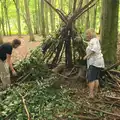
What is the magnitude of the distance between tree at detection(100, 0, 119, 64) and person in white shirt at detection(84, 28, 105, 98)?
1280 millimetres

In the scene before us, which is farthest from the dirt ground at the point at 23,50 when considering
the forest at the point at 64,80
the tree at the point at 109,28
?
the tree at the point at 109,28

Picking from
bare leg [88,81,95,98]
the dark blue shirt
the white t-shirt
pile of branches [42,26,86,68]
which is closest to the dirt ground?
pile of branches [42,26,86,68]

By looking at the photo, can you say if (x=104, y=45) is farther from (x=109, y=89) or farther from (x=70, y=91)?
(x=70, y=91)

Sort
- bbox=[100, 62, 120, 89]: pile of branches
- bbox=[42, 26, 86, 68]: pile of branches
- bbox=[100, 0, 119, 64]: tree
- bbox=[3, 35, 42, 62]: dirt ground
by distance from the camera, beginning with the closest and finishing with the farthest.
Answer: bbox=[100, 62, 120, 89]: pile of branches
bbox=[42, 26, 86, 68]: pile of branches
bbox=[100, 0, 119, 64]: tree
bbox=[3, 35, 42, 62]: dirt ground

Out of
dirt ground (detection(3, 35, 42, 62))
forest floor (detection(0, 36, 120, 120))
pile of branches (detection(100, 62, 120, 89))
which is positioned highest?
pile of branches (detection(100, 62, 120, 89))

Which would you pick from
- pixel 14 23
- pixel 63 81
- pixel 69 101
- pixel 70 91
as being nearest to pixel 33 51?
pixel 63 81

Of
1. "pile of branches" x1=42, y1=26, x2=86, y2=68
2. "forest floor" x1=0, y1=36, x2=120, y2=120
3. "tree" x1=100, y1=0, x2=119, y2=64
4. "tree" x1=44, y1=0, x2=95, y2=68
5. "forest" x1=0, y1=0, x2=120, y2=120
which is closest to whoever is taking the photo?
"forest floor" x1=0, y1=36, x2=120, y2=120

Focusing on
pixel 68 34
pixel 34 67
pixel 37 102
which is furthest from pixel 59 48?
pixel 37 102

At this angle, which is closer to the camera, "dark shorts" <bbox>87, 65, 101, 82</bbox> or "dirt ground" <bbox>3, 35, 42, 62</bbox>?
"dark shorts" <bbox>87, 65, 101, 82</bbox>

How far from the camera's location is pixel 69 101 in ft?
19.7

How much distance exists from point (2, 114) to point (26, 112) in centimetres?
55

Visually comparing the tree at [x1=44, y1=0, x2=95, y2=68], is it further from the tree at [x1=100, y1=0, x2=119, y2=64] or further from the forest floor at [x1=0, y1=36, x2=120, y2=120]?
the forest floor at [x1=0, y1=36, x2=120, y2=120]

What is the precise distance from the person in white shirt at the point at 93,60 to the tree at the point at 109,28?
128cm

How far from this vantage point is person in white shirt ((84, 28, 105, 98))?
651 centimetres
